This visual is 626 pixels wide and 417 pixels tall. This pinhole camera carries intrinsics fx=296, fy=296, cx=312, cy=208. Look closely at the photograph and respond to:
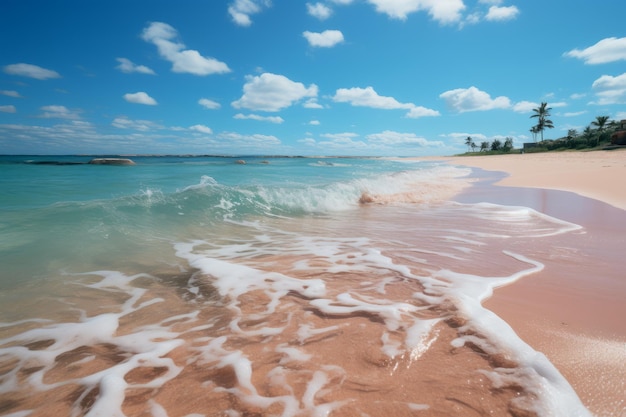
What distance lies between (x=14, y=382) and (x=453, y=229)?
5750 millimetres

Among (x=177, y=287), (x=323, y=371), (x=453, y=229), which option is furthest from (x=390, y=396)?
(x=453, y=229)

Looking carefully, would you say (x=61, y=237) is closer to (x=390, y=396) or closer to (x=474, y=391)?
(x=390, y=396)

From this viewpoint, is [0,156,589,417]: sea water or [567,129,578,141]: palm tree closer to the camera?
[0,156,589,417]: sea water

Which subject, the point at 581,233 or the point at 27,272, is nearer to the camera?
the point at 27,272

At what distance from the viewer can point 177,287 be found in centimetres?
329

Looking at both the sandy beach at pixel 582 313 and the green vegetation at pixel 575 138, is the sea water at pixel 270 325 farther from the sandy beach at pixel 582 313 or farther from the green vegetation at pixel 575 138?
the green vegetation at pixel 575 138

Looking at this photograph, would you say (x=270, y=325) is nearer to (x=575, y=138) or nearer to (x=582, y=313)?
(x=582, y=313)

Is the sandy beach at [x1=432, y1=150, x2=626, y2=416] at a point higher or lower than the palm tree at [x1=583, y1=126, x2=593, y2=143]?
lower

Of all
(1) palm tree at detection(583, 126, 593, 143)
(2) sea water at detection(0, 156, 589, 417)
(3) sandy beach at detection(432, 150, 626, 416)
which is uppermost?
(1) palm tree at detection(583, 126, 593, 143)

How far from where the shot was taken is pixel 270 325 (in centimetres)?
236

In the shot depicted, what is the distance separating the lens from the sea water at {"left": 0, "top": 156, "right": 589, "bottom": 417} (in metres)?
1.58

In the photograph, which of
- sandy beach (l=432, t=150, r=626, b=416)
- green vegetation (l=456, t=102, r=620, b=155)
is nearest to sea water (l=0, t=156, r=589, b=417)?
sandy beach (l=432, t=150, r=626, b=416)

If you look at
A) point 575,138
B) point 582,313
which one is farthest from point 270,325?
point 575,138

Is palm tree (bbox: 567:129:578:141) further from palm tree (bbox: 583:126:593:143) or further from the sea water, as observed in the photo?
the sea water
